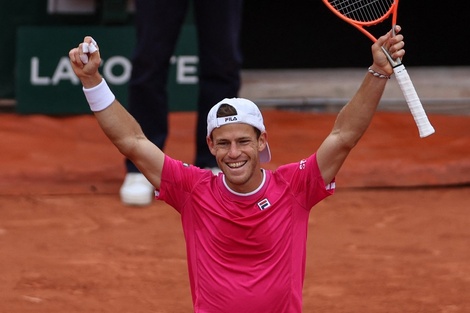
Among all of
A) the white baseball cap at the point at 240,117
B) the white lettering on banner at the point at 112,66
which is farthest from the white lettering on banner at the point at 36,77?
the white baseball cap at the point at 240,117

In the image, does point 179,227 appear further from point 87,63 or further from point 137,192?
point 87,63

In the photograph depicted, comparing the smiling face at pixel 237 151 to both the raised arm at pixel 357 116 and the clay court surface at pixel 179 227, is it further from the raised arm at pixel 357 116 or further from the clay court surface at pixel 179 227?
the clay court surface at pixel 179 227

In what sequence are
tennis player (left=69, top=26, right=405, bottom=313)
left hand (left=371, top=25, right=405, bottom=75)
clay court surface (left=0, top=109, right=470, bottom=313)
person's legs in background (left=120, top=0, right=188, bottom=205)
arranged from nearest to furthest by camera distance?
left hand (left=371, top=25, right=405, bottom=75), tennis player (left=69, top=26, right=405, bottom=313), clay court surface (left=0, top=109, right=470, bottom=313), person's legs in background (left=120, top=0, right=188, bottom=205)

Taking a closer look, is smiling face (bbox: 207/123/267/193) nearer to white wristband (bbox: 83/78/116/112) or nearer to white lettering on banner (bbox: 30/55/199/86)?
white wristband (bbox: 83/78/116/112)

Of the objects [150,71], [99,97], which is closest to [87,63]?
[99,97]

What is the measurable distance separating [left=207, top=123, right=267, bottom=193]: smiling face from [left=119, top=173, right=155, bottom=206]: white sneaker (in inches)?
91.6

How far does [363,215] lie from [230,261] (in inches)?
94.8

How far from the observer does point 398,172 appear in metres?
7.11

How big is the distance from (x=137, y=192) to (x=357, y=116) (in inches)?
98.7

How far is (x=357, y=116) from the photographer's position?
13.8 feet

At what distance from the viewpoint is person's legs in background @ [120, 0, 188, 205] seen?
21.2ft

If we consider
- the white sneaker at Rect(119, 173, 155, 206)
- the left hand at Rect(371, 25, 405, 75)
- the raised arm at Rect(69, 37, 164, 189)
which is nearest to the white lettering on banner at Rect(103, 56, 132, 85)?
the white sneaker at Rect(119, 173, 155, 206)

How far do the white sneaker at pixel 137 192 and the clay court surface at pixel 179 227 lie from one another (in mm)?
56

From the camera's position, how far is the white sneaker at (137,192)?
21.4 feet
